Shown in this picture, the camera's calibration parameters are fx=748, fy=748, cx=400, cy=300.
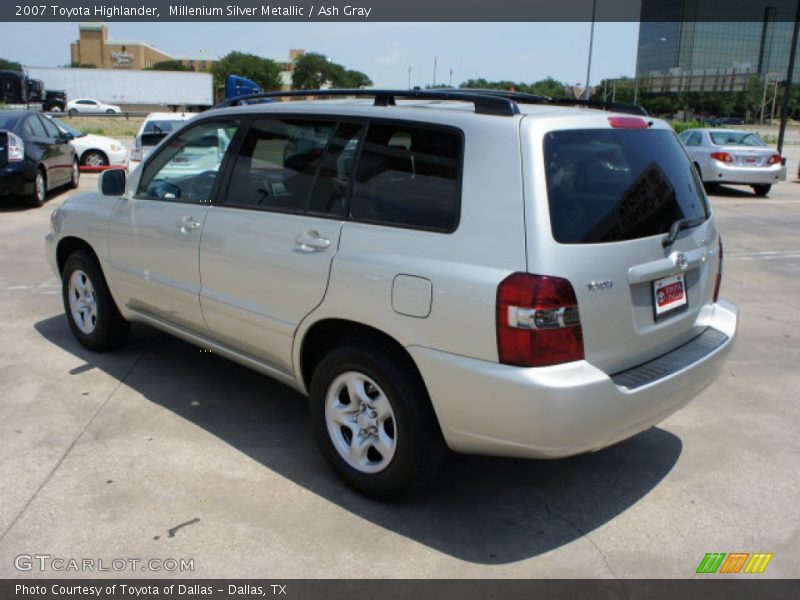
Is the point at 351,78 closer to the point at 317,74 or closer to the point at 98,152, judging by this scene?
the point at 317,74

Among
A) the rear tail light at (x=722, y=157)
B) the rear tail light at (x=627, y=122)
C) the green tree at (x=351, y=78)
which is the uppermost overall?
the green tree at (x=351, y=78)

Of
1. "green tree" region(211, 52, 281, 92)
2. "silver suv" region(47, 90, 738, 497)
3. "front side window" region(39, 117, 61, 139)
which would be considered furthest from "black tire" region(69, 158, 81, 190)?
"green tree" region(211, 52, 281, 92)

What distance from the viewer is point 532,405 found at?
280 cm

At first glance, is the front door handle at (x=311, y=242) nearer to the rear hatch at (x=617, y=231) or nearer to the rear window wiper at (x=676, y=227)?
the rear hatch at (x=617, y=231)

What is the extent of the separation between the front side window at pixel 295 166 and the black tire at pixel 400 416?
685 mm

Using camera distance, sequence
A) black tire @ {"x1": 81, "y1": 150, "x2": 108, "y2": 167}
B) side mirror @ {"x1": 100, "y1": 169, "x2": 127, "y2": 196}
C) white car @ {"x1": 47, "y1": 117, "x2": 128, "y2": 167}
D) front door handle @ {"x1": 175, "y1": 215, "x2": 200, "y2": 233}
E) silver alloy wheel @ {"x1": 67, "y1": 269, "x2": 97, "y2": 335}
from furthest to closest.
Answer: black tire @ {"x1": 81, "y1": 150, "x2": 108, "y2": 167} < white car @ {"x1": 47, "y1": 117, "x2": 128, "y2": 167} < silver alloy wheel @ {"x1": 67, "y1": 269, "x2": 97, "y2": 335} < side mirror @ {"x1": 100, "y1": 169, "x2": 127, "y2": 196} < front door handle @ {"x1": 175, "y1": 215, "x2": 200, "y2": 233}

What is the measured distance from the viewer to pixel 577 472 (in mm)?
3842

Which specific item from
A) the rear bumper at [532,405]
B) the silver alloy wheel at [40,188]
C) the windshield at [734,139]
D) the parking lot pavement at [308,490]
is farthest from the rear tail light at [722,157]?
the rear bumper at [532,405]

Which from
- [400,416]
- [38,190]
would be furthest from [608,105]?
[38,190]

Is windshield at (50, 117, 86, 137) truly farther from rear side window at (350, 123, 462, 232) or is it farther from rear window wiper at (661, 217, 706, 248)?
rear window wiper at (661, 217, 706, 248)

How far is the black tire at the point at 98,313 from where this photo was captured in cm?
506

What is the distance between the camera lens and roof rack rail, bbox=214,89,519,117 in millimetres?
3094

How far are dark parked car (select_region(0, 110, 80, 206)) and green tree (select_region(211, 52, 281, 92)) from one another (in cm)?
8461

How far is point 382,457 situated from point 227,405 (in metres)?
1.49
